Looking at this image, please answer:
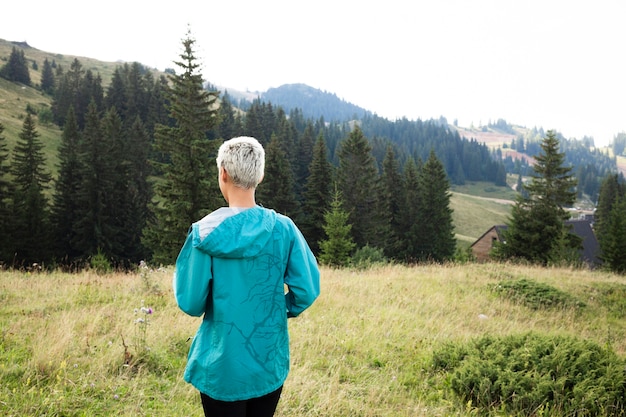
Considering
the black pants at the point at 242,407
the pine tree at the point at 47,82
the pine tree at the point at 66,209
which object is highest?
the pine tree at the point at 47,82

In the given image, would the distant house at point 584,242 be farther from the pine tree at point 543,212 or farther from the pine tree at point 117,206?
the pine tree at point 117,206

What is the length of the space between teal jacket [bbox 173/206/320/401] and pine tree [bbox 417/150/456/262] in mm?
44101

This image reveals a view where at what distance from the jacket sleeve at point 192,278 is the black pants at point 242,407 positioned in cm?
61

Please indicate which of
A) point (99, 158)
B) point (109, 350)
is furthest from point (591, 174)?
point (109, 350)

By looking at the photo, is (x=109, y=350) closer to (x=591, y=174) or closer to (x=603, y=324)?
(x=603, y=324)

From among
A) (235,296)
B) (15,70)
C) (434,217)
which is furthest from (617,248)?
(15,70)

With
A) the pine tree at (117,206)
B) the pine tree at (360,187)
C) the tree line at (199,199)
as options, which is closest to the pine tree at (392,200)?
the tree line at (199,199)

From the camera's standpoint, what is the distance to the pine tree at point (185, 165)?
21.1m

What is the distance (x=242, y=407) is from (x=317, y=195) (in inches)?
1428

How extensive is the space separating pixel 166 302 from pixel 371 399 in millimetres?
4976

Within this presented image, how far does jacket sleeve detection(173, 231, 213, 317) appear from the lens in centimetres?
216

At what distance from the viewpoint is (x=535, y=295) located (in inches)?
382

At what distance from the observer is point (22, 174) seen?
3878 centimetres

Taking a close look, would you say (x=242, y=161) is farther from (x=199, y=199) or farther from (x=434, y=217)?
(x=434, y=217)
